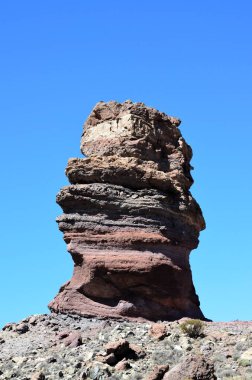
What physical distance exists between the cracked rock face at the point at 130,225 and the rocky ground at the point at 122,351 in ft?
5.11

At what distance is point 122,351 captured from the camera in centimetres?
2792

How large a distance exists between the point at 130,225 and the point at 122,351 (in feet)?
28.7

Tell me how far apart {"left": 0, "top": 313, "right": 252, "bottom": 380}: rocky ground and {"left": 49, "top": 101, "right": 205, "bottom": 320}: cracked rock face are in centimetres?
156

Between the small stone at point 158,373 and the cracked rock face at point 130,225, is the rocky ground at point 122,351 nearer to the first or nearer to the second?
the small stone at point 158,373

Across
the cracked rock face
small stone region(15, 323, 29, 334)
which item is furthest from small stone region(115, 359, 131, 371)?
small stone region(15, 323, 29, 334)

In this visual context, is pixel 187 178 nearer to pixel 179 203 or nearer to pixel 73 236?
pixel 179 203

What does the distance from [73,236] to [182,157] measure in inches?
290

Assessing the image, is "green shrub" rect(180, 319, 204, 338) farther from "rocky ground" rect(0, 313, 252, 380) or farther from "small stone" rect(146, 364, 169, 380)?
"small stone" rect(146, 364, 169, 380)

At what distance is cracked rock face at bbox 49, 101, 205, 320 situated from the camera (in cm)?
3453

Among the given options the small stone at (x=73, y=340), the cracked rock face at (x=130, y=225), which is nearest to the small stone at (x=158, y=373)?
the small stone at (x=73, y=340)

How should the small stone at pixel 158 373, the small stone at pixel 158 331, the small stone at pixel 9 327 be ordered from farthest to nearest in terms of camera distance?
the small stone at pixel 9 327 → the small stone at pixel 158 331 → the small stone at pixel 158 373

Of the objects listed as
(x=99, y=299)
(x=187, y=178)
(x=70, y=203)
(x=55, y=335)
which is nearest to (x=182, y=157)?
(x=187, y=178)

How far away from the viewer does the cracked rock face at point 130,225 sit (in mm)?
34531

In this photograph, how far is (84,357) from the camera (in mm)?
28578
